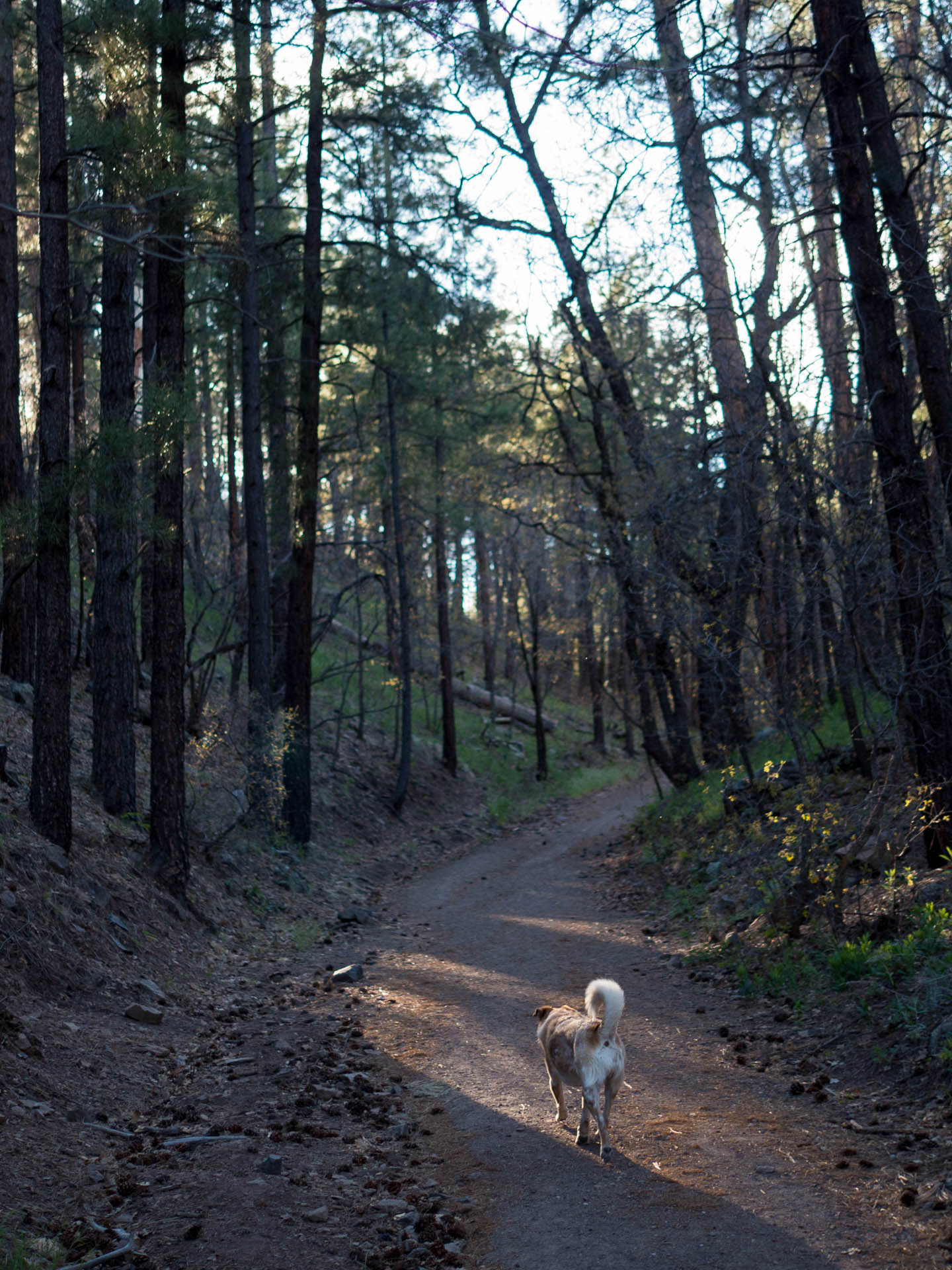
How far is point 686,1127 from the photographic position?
517cm

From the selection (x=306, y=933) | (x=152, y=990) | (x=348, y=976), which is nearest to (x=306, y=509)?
(x=306, y=933)

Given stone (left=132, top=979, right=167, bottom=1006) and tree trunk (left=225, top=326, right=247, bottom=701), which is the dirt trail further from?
tree trunk (left=225, top=326, right=247, bottom=701)

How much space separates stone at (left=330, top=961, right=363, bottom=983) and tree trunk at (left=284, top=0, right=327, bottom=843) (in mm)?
6610

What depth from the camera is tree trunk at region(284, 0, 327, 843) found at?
1591 centimetres

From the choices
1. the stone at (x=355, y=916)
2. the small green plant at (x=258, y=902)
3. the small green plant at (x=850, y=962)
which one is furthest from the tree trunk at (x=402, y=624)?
the small green plant at (x=850, y=962)

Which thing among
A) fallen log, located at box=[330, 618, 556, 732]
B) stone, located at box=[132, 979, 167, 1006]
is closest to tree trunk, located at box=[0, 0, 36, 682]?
stone, located at box=[132, 979, 167, 1006]

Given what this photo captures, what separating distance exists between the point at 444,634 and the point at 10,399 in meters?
12.9

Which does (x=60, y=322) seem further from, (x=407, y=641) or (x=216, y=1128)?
(x=407, y=641)

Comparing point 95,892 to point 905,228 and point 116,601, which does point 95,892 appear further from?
point 905,228

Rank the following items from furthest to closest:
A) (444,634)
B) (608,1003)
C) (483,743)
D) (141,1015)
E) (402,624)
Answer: (483,743)
(444,634)
(402,624)
(141,1015)
(608,1003)

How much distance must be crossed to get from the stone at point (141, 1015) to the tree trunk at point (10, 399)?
24.1 ft

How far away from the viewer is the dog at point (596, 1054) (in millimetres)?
4812

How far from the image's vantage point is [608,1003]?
479 centimetres

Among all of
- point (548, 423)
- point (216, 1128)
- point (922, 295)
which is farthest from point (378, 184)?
point (216, 1128)
